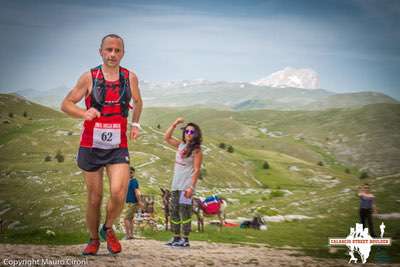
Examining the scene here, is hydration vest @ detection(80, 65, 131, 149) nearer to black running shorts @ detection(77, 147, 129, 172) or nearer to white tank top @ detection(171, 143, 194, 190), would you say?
black running shorts @ detection(77, 147, 129, 172)

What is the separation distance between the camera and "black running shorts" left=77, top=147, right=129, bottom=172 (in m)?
9.55

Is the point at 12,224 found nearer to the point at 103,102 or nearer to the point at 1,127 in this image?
the point at 103,102

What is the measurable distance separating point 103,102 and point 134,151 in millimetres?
66023

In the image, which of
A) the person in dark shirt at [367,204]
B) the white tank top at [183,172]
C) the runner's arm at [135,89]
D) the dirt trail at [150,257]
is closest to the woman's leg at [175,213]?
the white tank top at [183,172]

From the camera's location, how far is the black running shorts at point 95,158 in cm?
955

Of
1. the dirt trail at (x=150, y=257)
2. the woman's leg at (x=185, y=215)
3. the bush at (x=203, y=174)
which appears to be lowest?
the dirt trail at (x=150, y=257)

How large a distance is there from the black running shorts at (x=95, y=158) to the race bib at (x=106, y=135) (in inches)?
5.6

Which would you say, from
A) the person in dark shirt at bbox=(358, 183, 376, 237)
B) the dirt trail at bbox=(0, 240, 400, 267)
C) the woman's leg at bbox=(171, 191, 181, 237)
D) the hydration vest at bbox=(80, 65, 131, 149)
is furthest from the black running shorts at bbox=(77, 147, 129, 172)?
the person in dark shirt at bbox=(358, 183, 376, 237)

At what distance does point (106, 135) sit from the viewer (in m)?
9.44

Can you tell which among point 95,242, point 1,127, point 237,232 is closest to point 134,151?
point 1,127

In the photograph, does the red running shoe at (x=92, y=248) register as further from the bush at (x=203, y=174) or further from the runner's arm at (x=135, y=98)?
the bush at (x=203, y=174)

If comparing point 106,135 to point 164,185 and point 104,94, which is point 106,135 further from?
point 164,185

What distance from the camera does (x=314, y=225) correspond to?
104ft

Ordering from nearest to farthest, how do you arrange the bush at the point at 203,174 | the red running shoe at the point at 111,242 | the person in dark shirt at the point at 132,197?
the red running shoe at the point at 111,242 → the person in dark shirt at the point at 132,197 → the bush at the point at 203,174
